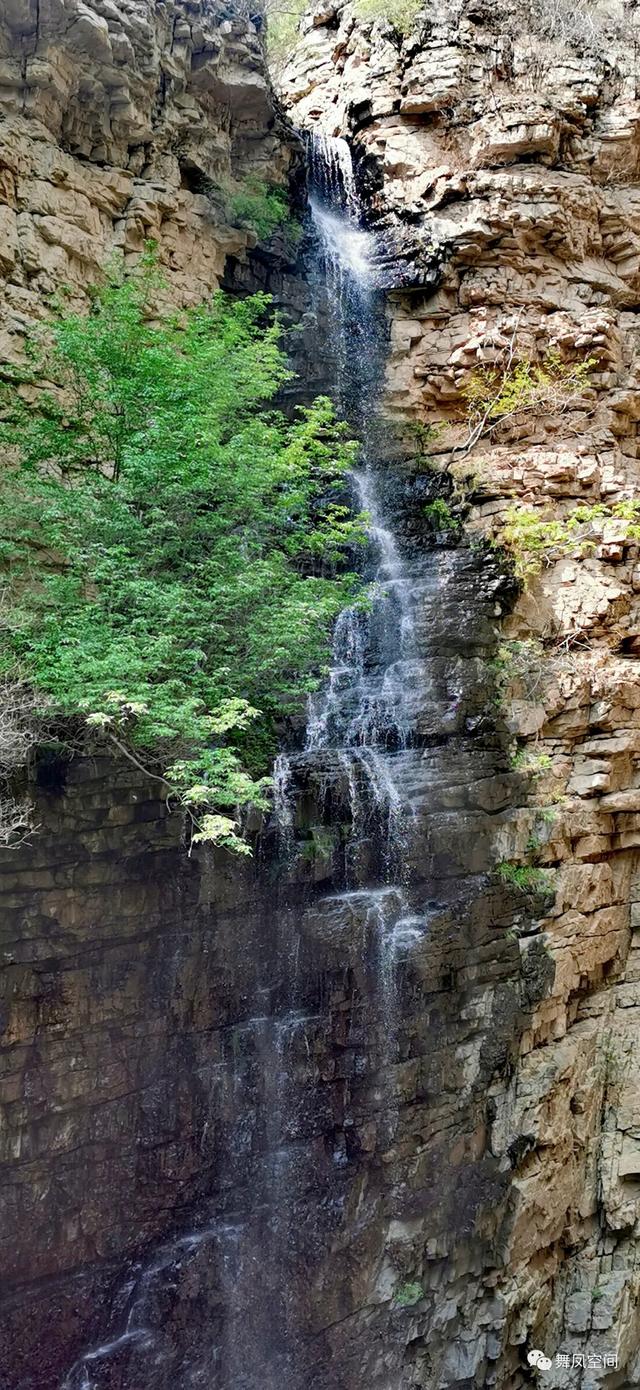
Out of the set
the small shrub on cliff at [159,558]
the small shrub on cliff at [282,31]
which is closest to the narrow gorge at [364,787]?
the small shrub on cliff at [159,558]

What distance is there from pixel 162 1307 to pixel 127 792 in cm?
430

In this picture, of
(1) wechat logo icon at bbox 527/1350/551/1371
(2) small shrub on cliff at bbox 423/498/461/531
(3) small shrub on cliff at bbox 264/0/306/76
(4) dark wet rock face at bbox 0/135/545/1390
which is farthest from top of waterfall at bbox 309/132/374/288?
(1) wechat logo icon at bbox 527/1350/551/1371

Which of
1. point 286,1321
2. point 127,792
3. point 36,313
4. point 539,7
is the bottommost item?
point 286,1321

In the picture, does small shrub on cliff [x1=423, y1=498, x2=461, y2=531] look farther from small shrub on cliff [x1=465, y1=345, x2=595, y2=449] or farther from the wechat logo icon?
the wechat logo icon

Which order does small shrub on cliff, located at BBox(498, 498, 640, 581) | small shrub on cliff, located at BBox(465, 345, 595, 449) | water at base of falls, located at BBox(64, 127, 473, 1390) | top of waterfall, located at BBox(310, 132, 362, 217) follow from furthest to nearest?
top of waterfall, located at BBox(310, 132, 362, 217) < small shrub on cliff, located at BBox(465, 345, 595, 449) < small shrub on cliff, located at BBox(498, 498, 640, 581) < water at base of falls, located at BBox(64, 127, 473, 1390)

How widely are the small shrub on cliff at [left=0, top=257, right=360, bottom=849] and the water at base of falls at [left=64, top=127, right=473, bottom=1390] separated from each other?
0.96m

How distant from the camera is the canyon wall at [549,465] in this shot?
10711mm

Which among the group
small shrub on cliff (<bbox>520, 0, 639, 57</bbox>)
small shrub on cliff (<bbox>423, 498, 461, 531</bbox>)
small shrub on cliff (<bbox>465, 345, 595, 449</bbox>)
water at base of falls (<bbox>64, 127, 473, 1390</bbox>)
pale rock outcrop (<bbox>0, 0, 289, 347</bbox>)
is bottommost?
water at base of falls (<bbox>64, 127, 473, 1390</bbox>)

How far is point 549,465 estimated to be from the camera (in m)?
13.0

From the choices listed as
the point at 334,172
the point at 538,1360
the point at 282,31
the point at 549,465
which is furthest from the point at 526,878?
the point at 282,31

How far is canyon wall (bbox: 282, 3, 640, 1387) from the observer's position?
35.1ft

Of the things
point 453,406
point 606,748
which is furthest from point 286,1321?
point 453,406

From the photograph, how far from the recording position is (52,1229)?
7.41 metres

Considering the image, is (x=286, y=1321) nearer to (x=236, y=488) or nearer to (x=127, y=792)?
(x=127, y=792)
